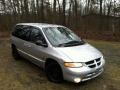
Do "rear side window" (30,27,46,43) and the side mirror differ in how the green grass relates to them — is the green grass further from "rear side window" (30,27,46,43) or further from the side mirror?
"rear side window" (30,27,46,43)

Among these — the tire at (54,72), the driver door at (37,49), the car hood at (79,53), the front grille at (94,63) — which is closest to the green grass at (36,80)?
the tire at (54,72)

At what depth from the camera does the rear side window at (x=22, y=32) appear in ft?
23.2

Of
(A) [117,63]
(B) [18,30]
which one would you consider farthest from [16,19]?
(A) [117,63]

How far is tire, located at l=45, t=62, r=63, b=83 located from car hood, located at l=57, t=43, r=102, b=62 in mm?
478

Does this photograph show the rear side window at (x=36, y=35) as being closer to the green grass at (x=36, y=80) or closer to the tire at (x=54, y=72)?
the tire at (x=54, y=72)

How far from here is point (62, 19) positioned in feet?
87.0

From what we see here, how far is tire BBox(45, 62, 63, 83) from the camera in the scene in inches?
212

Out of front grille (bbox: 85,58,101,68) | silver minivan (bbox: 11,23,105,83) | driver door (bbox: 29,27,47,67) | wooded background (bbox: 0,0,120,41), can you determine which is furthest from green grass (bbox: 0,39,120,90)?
wooded background (bbox: 0,0,120,41)

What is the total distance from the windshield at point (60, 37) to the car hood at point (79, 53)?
1.06 feet

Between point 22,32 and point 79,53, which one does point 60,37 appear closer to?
point 79,53

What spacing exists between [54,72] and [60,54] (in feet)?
2.21

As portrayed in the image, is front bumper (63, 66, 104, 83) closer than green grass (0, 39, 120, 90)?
Yes

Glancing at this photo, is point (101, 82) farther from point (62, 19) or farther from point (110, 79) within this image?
point (62, 19)

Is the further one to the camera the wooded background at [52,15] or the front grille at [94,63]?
the wooded background at [52,15]
